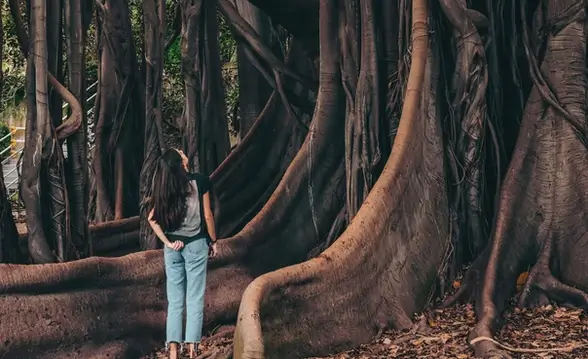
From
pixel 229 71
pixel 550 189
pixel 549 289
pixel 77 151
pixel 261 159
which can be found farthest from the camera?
pixel 229 71

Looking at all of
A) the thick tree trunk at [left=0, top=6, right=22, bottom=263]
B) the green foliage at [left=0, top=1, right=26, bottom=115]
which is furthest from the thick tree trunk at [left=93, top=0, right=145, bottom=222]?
the green foliage at [left=0, top=1, right=26, bottom=115]

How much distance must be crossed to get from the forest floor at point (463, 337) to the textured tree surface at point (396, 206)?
0.09 meters

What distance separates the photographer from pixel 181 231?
5012mm

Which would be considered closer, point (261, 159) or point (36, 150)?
point (36, 150)

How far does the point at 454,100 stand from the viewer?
6363 mm

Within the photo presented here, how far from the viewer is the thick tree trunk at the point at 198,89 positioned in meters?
7.27

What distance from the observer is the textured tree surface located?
5184 mm

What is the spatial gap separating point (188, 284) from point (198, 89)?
2.61 m

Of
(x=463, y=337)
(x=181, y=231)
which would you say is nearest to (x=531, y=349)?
(x=463, y=337)

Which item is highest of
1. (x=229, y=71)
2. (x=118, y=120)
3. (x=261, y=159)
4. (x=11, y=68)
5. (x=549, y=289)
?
(x=11, y=68)

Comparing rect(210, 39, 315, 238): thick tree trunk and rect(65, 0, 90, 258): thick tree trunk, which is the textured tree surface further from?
rect(210, 39, 315, 238): thick tree trunk

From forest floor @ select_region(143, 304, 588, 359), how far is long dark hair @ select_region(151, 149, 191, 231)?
32.4 inches

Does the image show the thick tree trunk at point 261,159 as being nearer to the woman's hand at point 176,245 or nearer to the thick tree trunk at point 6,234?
the thick tree trunk at point 6,234

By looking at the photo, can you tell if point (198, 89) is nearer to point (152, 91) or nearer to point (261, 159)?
point (152, 91)
